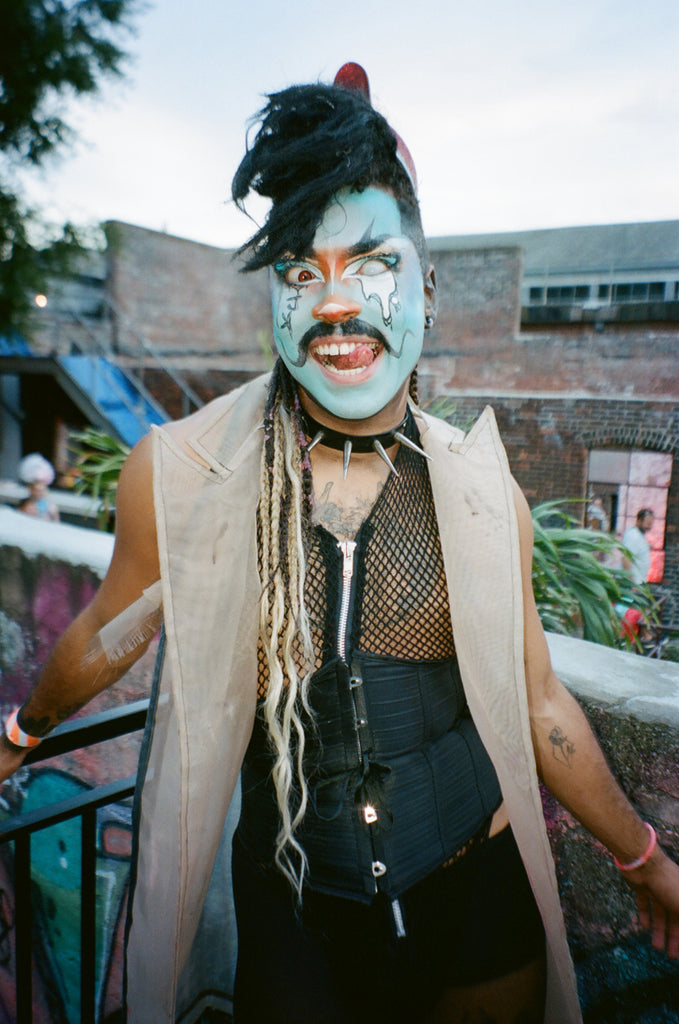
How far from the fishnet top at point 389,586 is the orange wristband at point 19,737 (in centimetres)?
51

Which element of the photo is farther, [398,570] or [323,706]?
[398,570]

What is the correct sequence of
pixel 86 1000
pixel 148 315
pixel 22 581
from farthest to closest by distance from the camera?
pixel 148 315 < pixel 22 581 < pixel 86 1000

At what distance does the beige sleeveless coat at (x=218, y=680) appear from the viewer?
1.29 metres

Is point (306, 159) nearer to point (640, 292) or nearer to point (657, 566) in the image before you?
point (657, 566)

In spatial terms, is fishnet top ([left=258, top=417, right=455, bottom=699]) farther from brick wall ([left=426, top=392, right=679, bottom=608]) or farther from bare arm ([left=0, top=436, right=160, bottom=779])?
brick wall ([left=426, top=392, right=679, bottom=608])

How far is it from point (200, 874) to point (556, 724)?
32.0 inches

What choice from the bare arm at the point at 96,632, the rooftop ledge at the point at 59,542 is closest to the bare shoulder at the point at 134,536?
the bare arm at the point at 96,632

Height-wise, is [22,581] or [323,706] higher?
[323,706]

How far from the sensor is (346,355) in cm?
142

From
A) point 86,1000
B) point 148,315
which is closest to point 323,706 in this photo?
point 86,1000

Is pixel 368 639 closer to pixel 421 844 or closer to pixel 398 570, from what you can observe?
pixel 398 570

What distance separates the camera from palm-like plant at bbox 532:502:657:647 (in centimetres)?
317

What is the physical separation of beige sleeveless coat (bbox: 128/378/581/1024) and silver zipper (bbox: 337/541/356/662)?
19 cm

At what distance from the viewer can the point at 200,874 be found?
1354mm
